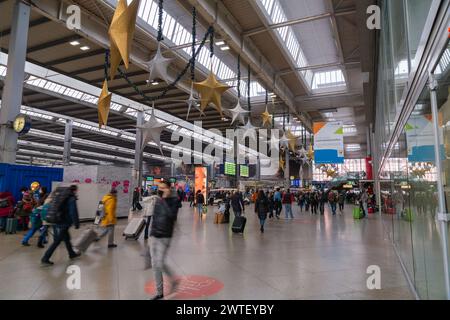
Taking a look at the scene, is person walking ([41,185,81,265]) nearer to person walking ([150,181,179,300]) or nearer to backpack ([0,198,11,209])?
person walking ([150,181,179,300])

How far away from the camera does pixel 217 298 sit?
4531mm

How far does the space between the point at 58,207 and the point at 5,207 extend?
6.05 metres

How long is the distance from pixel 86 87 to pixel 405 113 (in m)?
22.4

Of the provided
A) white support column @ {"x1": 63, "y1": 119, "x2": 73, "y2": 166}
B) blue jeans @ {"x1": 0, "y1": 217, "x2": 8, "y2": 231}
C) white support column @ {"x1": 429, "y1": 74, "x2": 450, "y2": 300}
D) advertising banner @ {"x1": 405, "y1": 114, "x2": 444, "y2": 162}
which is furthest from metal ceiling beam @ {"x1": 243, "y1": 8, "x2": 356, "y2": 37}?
white support column @ {"x1": 63, "y1": 119, "x2": 73, "y2": 166}

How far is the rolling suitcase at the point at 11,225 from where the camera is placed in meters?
10.7

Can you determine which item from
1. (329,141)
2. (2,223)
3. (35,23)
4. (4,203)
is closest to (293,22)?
(329,141)

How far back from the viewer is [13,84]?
473 inches

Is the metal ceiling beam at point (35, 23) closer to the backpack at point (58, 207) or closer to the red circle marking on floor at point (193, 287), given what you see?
the backpack at point (58, 207)

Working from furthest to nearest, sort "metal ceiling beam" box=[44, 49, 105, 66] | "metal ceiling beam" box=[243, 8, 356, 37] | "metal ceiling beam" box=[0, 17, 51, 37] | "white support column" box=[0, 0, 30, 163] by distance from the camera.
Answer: "metal ceiling beam" box=[44, 49, 105, 66] → "metal ceiling beam" box=[0, 17, 51, 37] → "metal ceiling beam" box=[243, 8, 356, 37] → "white support column" box=[0, 0, 30, 163]

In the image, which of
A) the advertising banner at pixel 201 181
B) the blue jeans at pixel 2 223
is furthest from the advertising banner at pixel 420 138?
the advertising banner at pixel 201 181

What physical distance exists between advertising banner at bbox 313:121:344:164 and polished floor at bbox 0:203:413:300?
11901mm

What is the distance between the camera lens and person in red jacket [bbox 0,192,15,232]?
10.9 metres

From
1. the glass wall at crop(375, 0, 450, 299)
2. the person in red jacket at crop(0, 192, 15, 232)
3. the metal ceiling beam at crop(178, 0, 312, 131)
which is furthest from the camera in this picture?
the metal ceiling beam at crop(178, 0, 312, 131)
